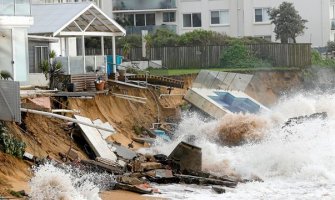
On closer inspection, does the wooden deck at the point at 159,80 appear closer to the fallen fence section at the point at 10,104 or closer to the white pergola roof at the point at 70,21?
the white pergola roof at the point at 70,21

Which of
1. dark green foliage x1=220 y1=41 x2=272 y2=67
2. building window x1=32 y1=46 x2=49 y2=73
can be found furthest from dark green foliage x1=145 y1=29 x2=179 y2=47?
building window x1=32 y1=46 x2=49 y2=73

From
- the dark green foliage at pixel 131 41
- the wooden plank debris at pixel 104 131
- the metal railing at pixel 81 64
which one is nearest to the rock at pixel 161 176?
the wooden plank debris at pixel 104 131

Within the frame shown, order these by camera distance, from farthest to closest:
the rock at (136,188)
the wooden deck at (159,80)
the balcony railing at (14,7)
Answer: the wooden deck at (159,80) < the balcony railing at (14,7) < the rock at (136,188)

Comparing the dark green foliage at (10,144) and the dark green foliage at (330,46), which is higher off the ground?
the dark green foliage at (330,46)

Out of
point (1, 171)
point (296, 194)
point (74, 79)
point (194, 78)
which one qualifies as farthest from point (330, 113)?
point (1, 171)

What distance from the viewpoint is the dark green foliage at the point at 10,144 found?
92.0 feet

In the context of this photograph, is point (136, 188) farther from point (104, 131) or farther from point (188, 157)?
point (104, 131)

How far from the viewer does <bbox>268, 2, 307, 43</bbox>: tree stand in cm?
6456

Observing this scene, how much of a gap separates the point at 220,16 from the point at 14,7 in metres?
38.3

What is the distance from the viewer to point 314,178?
3231 centimetres

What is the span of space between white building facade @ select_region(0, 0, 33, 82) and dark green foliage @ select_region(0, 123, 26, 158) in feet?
20.0

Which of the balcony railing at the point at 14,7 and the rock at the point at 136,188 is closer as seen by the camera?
the rock at the point at 136,188

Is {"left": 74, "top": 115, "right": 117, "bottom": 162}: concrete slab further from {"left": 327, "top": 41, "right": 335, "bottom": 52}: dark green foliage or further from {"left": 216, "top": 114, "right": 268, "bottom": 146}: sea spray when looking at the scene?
{"left": 327, "top": 41, "right": 335, "bottom": 52}: dark green foliage

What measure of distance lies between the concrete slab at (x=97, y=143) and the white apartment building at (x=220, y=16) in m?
33.9
